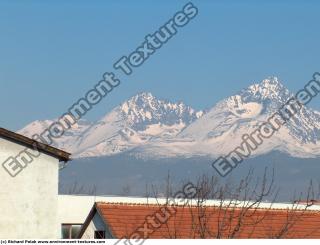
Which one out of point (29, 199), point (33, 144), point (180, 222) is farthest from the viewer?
point (180, 222)

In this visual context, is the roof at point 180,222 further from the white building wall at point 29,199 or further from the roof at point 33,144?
the roof at point 33,144

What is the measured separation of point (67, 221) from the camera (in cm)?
4347

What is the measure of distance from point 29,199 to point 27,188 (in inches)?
16.5

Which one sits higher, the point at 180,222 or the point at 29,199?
the point at 29,199

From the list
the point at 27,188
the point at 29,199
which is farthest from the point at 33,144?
the point at 29,199

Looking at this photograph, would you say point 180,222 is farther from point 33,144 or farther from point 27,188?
point 33,144

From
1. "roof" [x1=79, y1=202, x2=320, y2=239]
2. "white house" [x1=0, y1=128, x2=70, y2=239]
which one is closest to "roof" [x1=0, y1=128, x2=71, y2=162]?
"white house" [x1=0, y1=128, x2=70, y2=239]

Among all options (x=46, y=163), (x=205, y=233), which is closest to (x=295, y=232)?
(x=205, y=233)

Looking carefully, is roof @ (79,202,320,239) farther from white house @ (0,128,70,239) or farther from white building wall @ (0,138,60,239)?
white house @ (0,128,70,239)

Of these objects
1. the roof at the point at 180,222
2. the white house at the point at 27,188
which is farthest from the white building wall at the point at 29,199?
the roof at the point at 180,222

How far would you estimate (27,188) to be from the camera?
29516 millimetres

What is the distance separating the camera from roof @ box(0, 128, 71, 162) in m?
29.2

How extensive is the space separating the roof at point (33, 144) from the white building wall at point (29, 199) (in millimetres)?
179

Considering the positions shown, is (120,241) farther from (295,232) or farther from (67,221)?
(67,221)
